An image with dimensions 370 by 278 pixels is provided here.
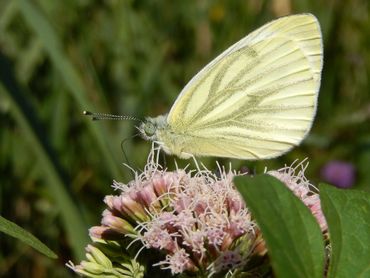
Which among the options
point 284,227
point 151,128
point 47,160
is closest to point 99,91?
point 47,160

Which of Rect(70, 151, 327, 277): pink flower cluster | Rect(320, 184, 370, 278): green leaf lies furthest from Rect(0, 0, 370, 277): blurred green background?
Rect(320, 184, 370, 278): green leaf

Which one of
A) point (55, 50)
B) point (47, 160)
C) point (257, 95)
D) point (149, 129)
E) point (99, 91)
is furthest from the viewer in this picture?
point (99, 91)

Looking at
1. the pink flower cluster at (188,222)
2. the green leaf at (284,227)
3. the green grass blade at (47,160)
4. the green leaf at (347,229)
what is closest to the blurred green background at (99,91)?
the green grass blade at (47,160)

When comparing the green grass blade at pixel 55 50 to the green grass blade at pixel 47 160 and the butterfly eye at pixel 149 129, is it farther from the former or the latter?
Result: the butterfly eye at pixel 149 129

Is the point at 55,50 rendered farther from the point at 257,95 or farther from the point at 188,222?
the point at 188,222

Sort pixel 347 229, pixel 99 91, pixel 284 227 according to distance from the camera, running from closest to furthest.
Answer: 1. pixel 284 227
2. pixel 347 229
3. pixel 99 91

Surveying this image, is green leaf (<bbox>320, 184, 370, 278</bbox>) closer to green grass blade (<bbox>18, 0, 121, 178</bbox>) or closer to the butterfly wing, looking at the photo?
the butterfly wing

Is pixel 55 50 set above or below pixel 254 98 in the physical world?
above

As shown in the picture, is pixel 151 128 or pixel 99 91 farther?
pixel 99 91
